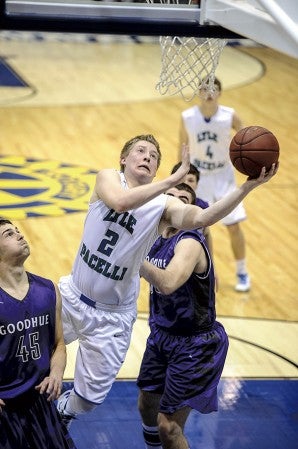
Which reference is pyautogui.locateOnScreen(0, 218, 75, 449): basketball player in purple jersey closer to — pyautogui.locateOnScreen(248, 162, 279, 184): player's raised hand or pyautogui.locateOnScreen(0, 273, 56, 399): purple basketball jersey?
pyautogui.locateOnScreen(0, 273, 56, 399): purple basketball jersey

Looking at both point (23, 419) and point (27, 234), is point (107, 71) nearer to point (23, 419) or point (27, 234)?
point (27, 234)

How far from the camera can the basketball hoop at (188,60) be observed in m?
5.82

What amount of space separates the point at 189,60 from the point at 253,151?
1486mm

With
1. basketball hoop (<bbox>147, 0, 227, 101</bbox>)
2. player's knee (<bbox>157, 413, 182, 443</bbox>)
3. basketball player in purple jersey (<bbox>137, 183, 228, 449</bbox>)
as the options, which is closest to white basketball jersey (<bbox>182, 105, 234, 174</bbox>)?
basketball hoop (<bbox>147, 0, 227, 101</bbox>)

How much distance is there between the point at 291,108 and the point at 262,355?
816cm

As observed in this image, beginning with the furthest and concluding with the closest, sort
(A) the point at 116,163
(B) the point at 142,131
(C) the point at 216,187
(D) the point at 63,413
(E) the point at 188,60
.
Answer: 1. (B) the point at 142,131
2. (A) the point at 116,163
3. (C) the point at 216,187
4. (E) the point at 188,60
5. (D) the point at 63,413

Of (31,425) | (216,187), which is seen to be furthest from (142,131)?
(31,425)

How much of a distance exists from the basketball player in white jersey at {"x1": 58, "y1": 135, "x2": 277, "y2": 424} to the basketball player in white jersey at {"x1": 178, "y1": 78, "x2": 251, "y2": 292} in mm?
3175

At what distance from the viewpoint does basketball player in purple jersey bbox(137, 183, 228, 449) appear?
17.5ft

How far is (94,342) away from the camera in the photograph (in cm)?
541

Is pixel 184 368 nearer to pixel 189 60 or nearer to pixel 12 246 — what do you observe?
pixel 12 246

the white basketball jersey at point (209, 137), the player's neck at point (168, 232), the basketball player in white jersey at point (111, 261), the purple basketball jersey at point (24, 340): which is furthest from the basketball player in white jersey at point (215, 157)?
the purple basketball jersey at point (24, 340)

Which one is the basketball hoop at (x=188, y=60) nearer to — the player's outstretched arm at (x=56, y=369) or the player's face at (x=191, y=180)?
the player's face at (x=191, y=180)

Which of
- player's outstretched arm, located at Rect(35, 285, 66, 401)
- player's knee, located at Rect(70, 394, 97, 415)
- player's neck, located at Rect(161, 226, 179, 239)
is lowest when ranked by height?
player's knee, located at Rect(70, 394, 97, 415)
